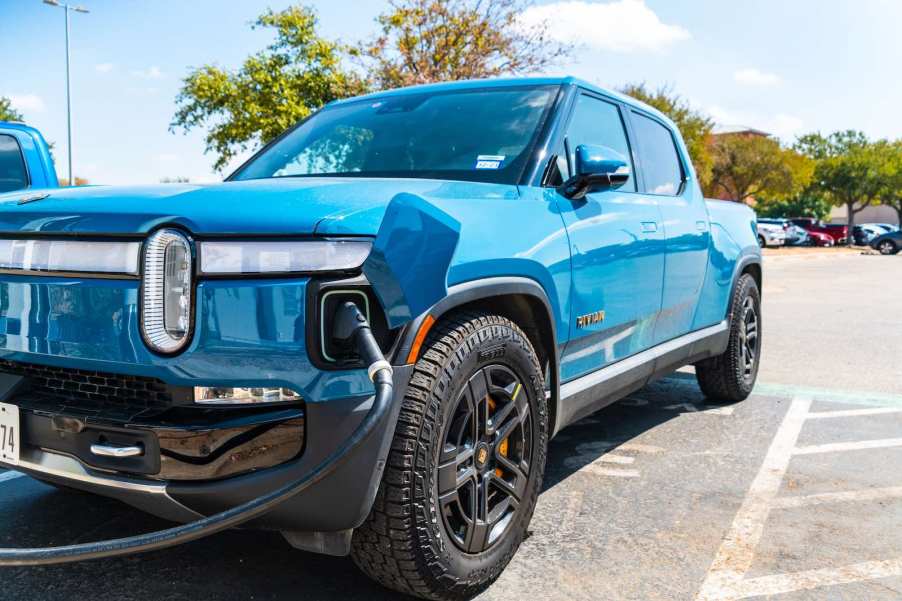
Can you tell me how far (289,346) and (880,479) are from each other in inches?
125

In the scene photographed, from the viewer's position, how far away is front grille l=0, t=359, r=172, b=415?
2182 millimetres

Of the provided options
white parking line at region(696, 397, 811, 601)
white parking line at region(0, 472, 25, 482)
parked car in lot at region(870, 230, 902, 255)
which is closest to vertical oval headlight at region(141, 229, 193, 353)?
white parking line at region(696, 397, 811, 601)

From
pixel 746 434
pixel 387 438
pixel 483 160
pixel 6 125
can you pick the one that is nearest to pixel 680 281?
pixel 746 434

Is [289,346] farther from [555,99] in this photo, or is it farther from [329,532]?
[555,99]

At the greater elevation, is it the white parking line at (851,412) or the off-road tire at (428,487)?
the off-road tire at (428,487)

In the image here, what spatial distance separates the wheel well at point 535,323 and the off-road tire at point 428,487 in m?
0.15

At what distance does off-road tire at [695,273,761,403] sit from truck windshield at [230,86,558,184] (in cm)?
243

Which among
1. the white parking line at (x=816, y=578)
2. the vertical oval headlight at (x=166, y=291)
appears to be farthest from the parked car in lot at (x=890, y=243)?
the vertical oval headlight at (x=166, y=291)

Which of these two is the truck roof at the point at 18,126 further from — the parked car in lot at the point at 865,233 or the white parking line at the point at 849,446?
the parked car in lot at the point at 865,233

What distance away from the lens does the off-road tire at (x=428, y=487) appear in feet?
7.34

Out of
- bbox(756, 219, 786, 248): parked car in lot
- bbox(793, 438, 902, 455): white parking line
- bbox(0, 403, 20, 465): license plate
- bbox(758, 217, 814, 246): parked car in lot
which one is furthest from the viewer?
bbox(758, 217, 814, 246): parked car in lot

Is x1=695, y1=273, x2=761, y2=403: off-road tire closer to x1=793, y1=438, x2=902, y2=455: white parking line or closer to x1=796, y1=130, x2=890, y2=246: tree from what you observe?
x1=793, y1=438, x2=902, y2=455: white parking line

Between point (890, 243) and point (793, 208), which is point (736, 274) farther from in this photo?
point (793, 208)

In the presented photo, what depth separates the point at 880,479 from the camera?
3.94 meters
